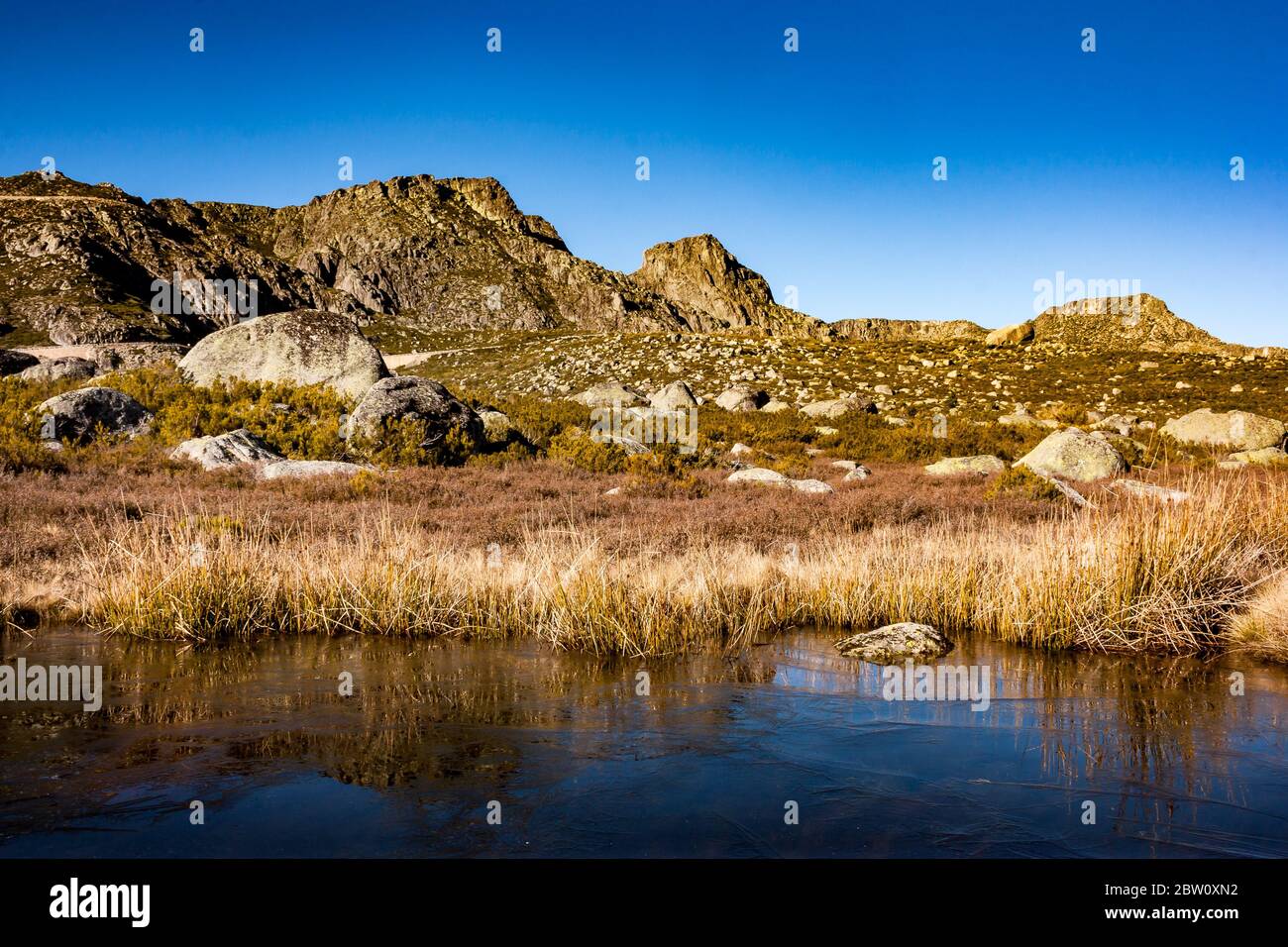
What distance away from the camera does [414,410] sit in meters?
18.7

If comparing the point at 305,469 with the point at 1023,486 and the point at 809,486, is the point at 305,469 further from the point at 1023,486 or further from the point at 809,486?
the point at 1023,486

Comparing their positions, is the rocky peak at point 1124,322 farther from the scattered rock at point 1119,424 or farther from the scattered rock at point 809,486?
the scattered rock at point 809,486

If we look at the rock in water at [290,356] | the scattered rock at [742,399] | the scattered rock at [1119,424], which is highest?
the rock in water at [290,356]

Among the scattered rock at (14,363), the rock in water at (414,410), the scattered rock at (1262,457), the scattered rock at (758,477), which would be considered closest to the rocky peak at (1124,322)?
the scattered rock at (1262,457)

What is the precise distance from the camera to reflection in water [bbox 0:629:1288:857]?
3877mm

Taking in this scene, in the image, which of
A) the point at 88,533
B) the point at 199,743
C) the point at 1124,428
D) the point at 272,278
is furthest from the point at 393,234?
the point at 199,743

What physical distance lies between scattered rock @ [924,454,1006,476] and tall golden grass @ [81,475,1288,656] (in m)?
8.95

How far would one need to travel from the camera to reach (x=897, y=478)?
17.2 m

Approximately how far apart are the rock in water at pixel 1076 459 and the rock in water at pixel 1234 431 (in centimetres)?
509

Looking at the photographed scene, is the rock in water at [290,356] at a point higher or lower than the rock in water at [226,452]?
higher

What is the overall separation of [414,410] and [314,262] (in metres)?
90.5

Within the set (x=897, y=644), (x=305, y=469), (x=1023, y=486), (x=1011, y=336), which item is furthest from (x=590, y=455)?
(x=1011, y=336)

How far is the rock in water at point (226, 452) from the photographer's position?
15984mm
